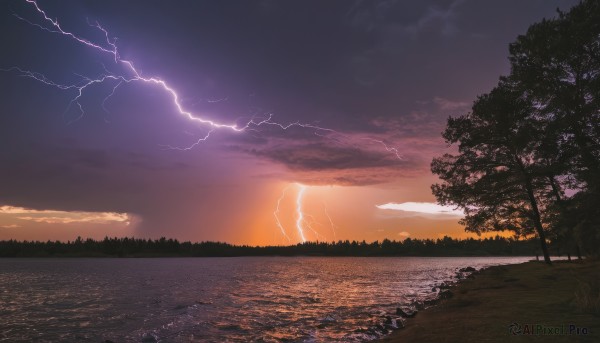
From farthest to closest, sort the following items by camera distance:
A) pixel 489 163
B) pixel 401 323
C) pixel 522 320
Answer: pixel 489 163 < pixel 401 323 < pixel 522 320

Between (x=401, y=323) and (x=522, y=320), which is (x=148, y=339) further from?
(x=522, y=320)

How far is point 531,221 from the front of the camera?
40.3m

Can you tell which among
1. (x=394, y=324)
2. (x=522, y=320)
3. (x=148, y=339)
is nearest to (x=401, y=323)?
(x=394, y=324)

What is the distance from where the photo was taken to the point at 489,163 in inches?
1287

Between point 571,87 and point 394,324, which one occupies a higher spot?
point 571,87

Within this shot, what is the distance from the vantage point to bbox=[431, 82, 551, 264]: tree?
31453mm

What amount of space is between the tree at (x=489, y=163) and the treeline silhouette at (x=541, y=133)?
0.26 feet

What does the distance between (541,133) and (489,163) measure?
8.72 meters

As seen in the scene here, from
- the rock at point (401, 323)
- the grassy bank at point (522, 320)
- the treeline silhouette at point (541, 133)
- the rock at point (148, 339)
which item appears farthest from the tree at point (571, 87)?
the rock at point (148, 339)

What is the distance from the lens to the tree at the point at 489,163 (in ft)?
103

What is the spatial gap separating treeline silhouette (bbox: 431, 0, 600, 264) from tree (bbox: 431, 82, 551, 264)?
0.26 feet

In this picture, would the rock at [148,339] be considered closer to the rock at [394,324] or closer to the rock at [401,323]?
the rock at [394,324]

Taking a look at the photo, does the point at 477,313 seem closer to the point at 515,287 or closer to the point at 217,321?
the point at 515,287

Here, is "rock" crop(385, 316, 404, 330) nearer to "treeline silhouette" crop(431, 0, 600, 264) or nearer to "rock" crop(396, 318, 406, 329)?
"rock" crop(396, 318, 406, 329)
